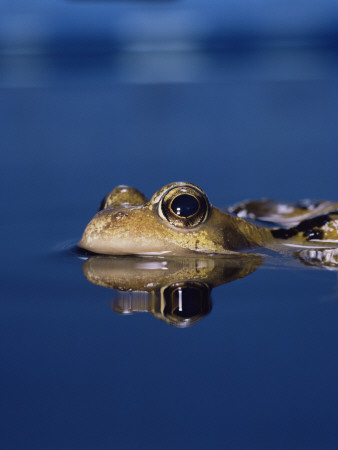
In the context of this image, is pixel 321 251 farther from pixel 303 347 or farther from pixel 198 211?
pixel 303 347

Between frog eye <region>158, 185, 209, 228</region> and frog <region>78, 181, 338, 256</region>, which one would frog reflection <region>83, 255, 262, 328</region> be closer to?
frog <region>78, 181, 338, 256</region>

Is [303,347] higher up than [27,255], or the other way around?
[27,255]

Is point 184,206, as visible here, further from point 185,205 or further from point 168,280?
point 168,280

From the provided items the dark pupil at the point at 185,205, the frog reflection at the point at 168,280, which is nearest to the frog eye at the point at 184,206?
the dark pupil at the point at 185,205

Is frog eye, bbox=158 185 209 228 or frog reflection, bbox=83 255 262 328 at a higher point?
frog eye, bbox=158 185 209 228

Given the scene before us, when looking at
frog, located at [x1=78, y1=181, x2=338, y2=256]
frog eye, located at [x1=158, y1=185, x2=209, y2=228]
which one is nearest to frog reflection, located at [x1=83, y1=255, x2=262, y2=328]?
frog, located at [x1=78, y1=181, x2=338, y2=256]

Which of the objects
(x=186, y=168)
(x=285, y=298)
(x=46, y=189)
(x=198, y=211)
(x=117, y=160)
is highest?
(x=117, y=160)

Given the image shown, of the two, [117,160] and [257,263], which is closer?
[257,263]

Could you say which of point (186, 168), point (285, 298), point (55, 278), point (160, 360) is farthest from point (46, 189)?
point (160, 360)
